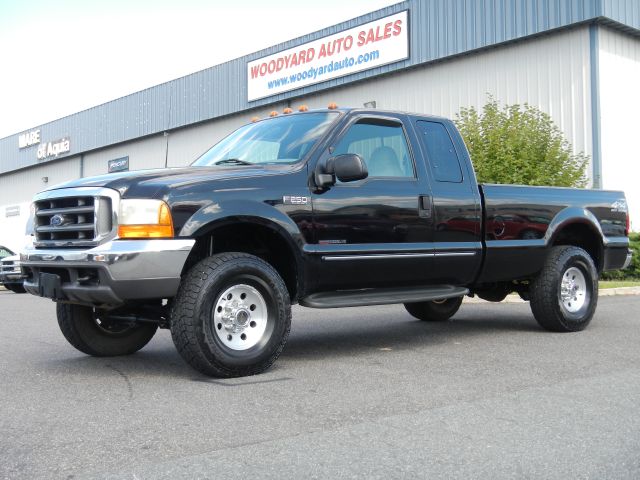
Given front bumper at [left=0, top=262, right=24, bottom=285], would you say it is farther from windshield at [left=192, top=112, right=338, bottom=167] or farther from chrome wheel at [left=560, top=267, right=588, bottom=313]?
chrome wheel at [left=560, top=267, right=588, bottom=313]

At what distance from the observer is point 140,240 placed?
541 centimetres

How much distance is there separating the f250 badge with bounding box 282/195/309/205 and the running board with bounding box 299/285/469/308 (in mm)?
759

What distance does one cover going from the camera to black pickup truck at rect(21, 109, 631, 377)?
5480 mm

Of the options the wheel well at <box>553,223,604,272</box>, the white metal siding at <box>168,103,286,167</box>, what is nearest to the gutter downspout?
the wheel well at <box>553,223,604,272</box>

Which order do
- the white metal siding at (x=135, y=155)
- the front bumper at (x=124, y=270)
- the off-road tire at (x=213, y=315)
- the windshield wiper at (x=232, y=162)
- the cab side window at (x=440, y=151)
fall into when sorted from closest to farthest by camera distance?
the front bumper at (x=124, y=270)
the off-road tire at (x=213, y=315)
the windshield wiper at (x=232, y=162)
the cab side window at (x=440, y=151)
the white metal siding at (x=135, y=155)

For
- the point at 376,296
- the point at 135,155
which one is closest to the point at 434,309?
the point at 376,296

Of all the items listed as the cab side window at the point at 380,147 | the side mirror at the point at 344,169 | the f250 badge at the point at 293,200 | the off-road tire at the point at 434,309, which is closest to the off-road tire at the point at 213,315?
the f250 badge at the point at 293,200

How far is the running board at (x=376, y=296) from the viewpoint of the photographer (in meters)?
6.23

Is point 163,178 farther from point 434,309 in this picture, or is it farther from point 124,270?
point 434,309

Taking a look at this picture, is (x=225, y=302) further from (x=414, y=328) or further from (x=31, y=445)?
(x=414, y=328)

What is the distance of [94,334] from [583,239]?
5.39 meters

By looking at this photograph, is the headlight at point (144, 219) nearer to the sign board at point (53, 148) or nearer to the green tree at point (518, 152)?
the green tree at point (518, 152)

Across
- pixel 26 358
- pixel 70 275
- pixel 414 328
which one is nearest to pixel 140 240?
pixel 70 275

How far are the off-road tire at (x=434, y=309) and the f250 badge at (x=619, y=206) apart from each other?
1.99 m
